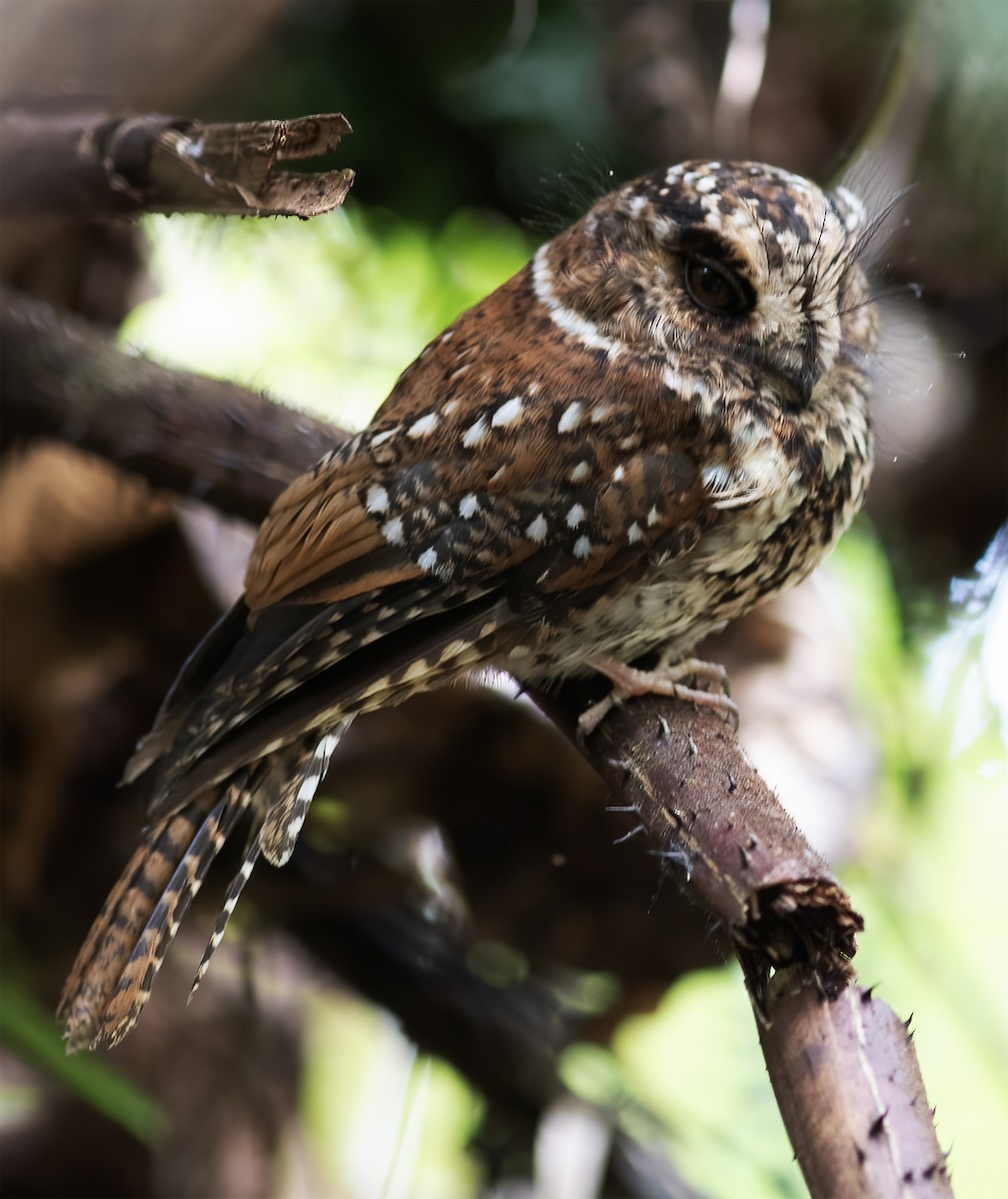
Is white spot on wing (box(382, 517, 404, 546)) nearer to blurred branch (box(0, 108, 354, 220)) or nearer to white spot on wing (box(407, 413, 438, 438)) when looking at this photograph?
white spot on wing (box(407, 413, 438, 438))

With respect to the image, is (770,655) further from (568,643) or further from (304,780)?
(304,780)

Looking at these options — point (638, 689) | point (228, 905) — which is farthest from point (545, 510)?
point (228, 905)

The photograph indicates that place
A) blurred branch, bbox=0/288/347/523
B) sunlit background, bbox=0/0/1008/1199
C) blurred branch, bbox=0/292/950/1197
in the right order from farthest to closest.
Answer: sunlit background, bbox=0/0/1008/1199 < blurred branch, bbox=0/288/347/523 < blurred branch, bbox=0/292/950/1197

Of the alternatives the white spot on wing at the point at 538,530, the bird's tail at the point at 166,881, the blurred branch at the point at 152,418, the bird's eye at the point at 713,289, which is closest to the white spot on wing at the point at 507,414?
the white spot on wing at the point at 538,530

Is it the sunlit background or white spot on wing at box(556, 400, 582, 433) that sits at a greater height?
white spot on wing at box(556, 400, 582, 433)

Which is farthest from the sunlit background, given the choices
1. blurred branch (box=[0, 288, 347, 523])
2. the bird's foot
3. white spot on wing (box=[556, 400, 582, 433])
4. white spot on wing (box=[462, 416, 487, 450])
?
white spot on wing (box=[462, 416, 487, 450])

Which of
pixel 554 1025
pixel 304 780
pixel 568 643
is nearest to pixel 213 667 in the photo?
pixel 304 780

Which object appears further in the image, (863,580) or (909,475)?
(863,580)

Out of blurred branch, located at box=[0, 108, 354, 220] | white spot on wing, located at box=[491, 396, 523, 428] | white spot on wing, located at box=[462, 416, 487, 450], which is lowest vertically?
white spot on wing, located at box=[462, 416, 487, 450]
